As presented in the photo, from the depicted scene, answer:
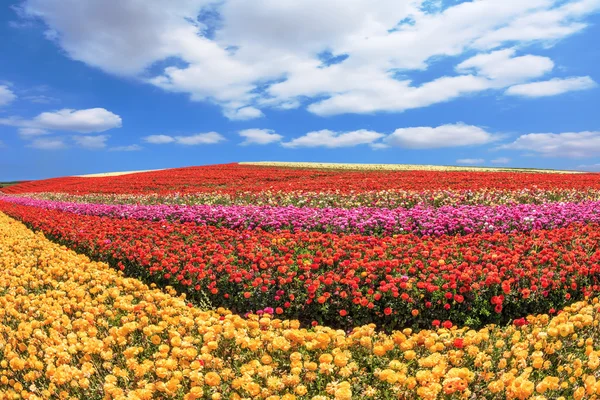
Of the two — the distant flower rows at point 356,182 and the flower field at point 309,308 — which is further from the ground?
the distant flower rows at point 356,182

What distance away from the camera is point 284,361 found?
4344mm

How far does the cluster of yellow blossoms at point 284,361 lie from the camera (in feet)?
12.0

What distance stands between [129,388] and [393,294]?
12.3ft

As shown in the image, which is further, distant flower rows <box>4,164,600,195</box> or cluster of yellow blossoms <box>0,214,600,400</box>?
distant flower rows <box>4,164,600,195</box>

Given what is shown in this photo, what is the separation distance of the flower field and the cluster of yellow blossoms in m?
0.02

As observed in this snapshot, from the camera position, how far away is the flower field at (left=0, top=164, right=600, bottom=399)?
3930 millimetres

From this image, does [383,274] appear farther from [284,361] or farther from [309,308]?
[284,361]

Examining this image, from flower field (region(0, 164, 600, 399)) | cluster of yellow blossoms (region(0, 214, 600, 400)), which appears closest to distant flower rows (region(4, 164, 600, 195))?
flower field (region(0, 164, 600, 399))

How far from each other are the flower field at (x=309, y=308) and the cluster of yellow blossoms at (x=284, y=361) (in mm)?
22

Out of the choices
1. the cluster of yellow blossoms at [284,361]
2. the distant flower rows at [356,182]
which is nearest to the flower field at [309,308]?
the cluster of yellow blossoms at [284,361]

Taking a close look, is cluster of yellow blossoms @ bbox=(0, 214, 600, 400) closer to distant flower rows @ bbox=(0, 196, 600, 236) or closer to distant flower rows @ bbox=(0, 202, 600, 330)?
distant flower rows @ bbox=(0, 202, 600, 330)

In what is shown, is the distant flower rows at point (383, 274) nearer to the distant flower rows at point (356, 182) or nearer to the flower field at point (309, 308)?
the flower field at point (309, 308)

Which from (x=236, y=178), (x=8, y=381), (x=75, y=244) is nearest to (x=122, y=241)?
(x=75, y=244)

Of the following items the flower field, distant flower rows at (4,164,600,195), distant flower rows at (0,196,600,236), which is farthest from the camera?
distant flower rows at (4,164,600,195)
